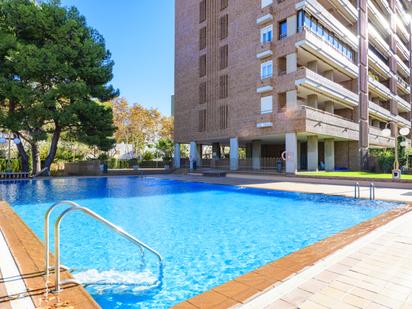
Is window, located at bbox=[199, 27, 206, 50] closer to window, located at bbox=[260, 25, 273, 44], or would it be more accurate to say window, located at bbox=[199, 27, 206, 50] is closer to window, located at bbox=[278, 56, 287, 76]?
window, located at bbox=[260, 25, 273, 44]

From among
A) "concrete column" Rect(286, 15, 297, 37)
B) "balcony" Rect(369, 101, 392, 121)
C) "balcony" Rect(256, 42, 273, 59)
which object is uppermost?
"concrete column" Rect(286, 15, 297, 37)

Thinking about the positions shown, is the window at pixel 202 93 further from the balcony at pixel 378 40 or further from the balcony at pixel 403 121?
the balcony at pixel 403 121

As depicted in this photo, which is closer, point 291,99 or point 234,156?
point 291,99

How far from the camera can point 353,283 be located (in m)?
3.36

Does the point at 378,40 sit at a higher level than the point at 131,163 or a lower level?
higher

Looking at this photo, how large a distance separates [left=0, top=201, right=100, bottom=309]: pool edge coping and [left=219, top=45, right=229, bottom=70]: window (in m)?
27.9

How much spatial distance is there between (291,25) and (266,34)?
2.99 metres

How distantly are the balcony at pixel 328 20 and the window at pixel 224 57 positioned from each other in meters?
9.64

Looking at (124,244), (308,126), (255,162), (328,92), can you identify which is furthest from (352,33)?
(124,244)

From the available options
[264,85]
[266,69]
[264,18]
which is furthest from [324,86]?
[264,18]

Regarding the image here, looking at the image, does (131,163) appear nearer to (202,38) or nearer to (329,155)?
(202,38)

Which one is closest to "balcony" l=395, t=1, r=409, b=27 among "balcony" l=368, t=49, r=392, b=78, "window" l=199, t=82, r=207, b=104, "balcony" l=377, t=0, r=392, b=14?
"balcony" l=377, t=0, r=392, b=14

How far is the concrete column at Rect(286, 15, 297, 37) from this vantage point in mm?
22797

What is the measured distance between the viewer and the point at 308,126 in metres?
21.7
